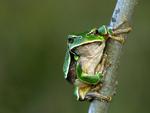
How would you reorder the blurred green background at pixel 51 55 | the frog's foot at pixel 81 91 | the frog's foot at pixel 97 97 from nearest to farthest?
1. the frog's foot at pixel 97 97
2. the frog's foot at pixel 81 91
3. the blurred green background at pixel 51 55

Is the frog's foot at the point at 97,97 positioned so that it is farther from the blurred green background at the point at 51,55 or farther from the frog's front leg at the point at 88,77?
the blurred green background at the point at 51,55

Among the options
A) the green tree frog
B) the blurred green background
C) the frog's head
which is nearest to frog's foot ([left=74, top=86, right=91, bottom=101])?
the green tree frog

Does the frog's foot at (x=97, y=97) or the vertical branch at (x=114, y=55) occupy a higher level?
the vertical branch at (x=114, y=55)

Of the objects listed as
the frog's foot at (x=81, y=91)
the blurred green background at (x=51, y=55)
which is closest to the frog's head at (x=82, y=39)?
A: the frog's foot at (x=81, y=91)

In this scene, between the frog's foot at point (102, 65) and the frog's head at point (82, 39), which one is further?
the frog's head at point (82, 39)

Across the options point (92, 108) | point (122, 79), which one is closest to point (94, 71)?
point (92, 108)

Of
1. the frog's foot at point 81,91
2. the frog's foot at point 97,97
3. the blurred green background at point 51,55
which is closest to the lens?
the frog's foot at point 97,97

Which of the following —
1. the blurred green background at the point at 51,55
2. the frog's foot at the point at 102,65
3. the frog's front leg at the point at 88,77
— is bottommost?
the blurred green background at the point at 51,55

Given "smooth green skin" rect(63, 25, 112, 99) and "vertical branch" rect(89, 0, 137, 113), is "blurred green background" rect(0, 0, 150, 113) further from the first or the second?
"vertical branch" rect(89, 0, 137, 113)

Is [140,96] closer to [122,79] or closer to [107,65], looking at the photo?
[122,79]
